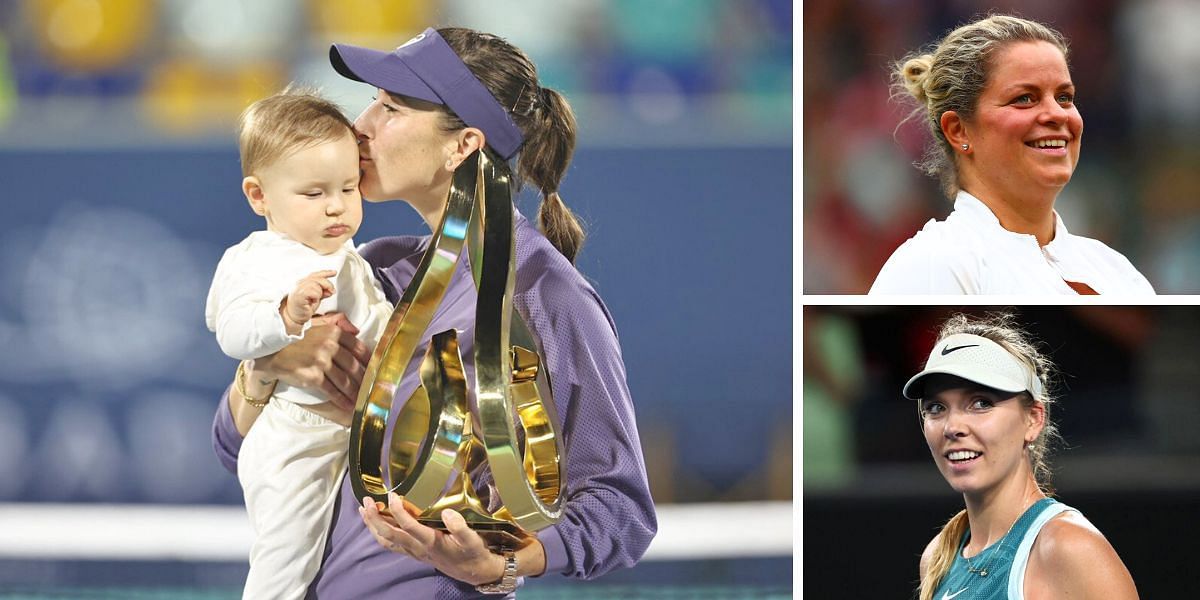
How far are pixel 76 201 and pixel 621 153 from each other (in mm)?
999

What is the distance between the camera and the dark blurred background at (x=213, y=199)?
2422 mm

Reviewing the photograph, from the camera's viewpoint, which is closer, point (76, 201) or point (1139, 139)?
point (76, 201)

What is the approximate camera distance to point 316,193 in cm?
206

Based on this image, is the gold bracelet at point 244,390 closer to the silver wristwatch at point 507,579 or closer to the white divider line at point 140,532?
the white divider line at point 140,532

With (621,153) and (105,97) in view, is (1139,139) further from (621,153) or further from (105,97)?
(105,97)

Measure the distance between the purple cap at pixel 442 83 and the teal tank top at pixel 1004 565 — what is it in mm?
1098

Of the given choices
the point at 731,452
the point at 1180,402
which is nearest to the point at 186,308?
the point at 731,452

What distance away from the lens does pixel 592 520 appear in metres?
2.13

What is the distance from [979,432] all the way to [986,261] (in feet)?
1.01

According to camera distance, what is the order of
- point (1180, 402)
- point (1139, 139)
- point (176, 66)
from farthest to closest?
point (1139, 139) → point (1180, 402) → point (176, 66)

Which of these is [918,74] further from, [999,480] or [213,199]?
[213,199]

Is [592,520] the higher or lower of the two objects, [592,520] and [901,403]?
the lower

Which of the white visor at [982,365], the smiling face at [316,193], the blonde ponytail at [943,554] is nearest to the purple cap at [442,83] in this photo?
the smiling face at [316,193]

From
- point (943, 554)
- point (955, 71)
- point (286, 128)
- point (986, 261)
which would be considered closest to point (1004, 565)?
point (943, 554)
